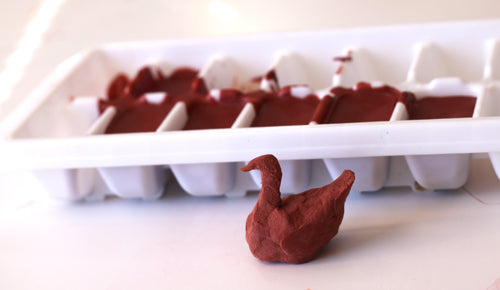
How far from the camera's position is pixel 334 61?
1.39 m

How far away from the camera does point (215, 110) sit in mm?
1207

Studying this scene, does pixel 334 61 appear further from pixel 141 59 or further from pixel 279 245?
pixel 279 245

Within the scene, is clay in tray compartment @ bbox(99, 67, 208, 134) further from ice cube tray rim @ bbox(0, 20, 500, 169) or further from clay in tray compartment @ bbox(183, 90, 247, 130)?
ice cube tray rim @ bbox(0, 20, 500, 169)

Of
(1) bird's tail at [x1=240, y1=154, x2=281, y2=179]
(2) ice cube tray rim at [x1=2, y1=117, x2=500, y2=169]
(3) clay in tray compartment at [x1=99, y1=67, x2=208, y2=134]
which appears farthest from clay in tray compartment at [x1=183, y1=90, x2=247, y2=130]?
(1) bird's tail at [x1=240, y1=154, x2=281, y2=179]

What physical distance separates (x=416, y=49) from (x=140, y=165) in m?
0.58

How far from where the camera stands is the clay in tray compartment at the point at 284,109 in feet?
3.76

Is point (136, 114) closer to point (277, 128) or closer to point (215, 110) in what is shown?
point (215, 110)

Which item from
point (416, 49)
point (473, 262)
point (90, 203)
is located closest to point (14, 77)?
point (90, 203)

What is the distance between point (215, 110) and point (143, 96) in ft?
0.47

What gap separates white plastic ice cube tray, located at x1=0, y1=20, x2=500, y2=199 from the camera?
0.98 m

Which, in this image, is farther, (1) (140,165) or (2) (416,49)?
(2) (416,49)

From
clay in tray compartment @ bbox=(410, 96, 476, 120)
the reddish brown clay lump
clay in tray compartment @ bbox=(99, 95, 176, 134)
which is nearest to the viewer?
the reddish brown clay lump

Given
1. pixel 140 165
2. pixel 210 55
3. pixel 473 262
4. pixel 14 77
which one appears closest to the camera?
pixel 473 262

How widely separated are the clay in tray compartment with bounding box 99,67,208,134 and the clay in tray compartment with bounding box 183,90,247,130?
0.02m
